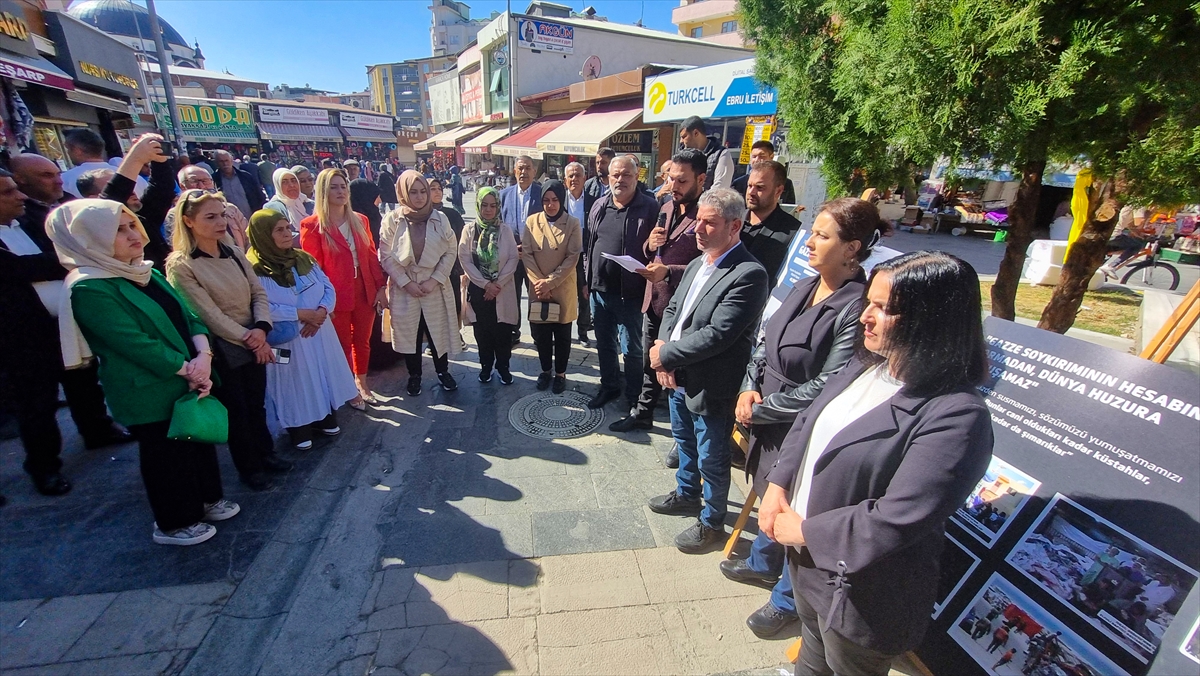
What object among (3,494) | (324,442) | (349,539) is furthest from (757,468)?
(3,494)

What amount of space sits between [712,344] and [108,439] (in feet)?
15.2

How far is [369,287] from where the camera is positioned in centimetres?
431

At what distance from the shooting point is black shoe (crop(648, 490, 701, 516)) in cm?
310

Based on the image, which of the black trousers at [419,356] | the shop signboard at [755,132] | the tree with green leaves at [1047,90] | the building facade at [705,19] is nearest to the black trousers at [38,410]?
the black trousers at [419,356]

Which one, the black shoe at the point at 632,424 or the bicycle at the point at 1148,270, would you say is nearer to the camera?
the black shoe at the point at 632,424

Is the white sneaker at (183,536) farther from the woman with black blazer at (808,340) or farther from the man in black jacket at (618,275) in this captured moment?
the woman with black blazer at (808,340)

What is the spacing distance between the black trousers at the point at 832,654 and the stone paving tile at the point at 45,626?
10.5 feet

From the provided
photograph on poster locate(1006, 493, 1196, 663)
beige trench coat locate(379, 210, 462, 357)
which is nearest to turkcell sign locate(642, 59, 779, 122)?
beige trench coat locate(379, 210, 462, 357)

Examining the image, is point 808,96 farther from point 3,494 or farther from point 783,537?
point 3,494

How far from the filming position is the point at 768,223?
3.38 m

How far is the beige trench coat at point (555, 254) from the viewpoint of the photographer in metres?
4.31

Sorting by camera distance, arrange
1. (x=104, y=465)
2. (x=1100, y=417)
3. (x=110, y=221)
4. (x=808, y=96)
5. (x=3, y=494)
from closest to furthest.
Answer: (x=1100, y=417) → (x=110, y=221) → (x=808, y=96) → (x=3, y=494) → (x=104, y=465)

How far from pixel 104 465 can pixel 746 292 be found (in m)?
4.61

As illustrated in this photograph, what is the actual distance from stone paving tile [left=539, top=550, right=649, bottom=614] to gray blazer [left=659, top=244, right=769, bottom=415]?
973mm
